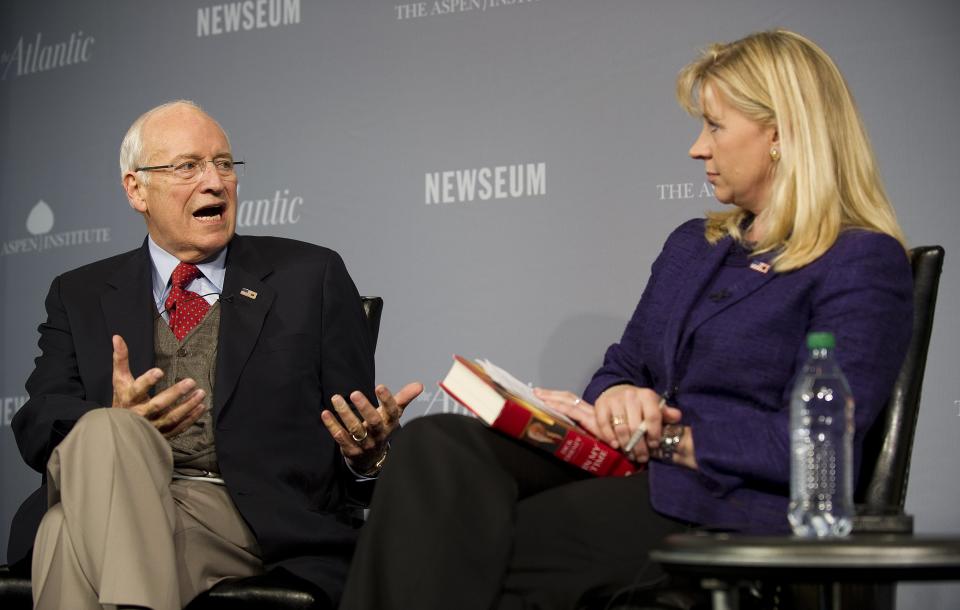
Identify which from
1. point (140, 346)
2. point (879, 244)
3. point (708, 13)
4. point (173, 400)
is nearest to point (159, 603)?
point (173, 400)

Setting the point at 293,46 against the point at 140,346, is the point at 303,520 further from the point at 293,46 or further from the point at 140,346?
the point at 293,46

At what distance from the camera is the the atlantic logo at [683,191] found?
3613 mm

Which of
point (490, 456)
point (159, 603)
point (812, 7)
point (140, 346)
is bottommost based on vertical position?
point (159, 603)

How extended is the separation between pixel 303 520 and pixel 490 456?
2.43 ft

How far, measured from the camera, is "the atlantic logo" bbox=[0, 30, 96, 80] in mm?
4910

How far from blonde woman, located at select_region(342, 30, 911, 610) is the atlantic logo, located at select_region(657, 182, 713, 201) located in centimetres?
118

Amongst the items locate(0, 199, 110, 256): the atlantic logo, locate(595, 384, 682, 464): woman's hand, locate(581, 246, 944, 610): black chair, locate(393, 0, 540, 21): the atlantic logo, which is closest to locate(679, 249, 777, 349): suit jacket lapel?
locate(595, 384, 682, 464): woman's hand

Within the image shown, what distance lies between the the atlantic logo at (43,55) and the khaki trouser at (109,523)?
10.3 feet

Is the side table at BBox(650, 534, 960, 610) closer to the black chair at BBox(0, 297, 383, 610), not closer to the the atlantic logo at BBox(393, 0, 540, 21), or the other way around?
the black chair at BBox(0, 297, 383, 610)

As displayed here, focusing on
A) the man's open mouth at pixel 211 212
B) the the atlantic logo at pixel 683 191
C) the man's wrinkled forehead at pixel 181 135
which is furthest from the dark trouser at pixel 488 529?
the the atlantic logo at pixel 683 191

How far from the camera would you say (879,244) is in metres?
2.09

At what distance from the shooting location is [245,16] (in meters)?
4.54

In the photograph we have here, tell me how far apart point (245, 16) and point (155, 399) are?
258 cm

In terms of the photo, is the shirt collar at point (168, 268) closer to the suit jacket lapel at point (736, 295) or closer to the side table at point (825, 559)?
the suit jacket lapel at point (736, 295)
